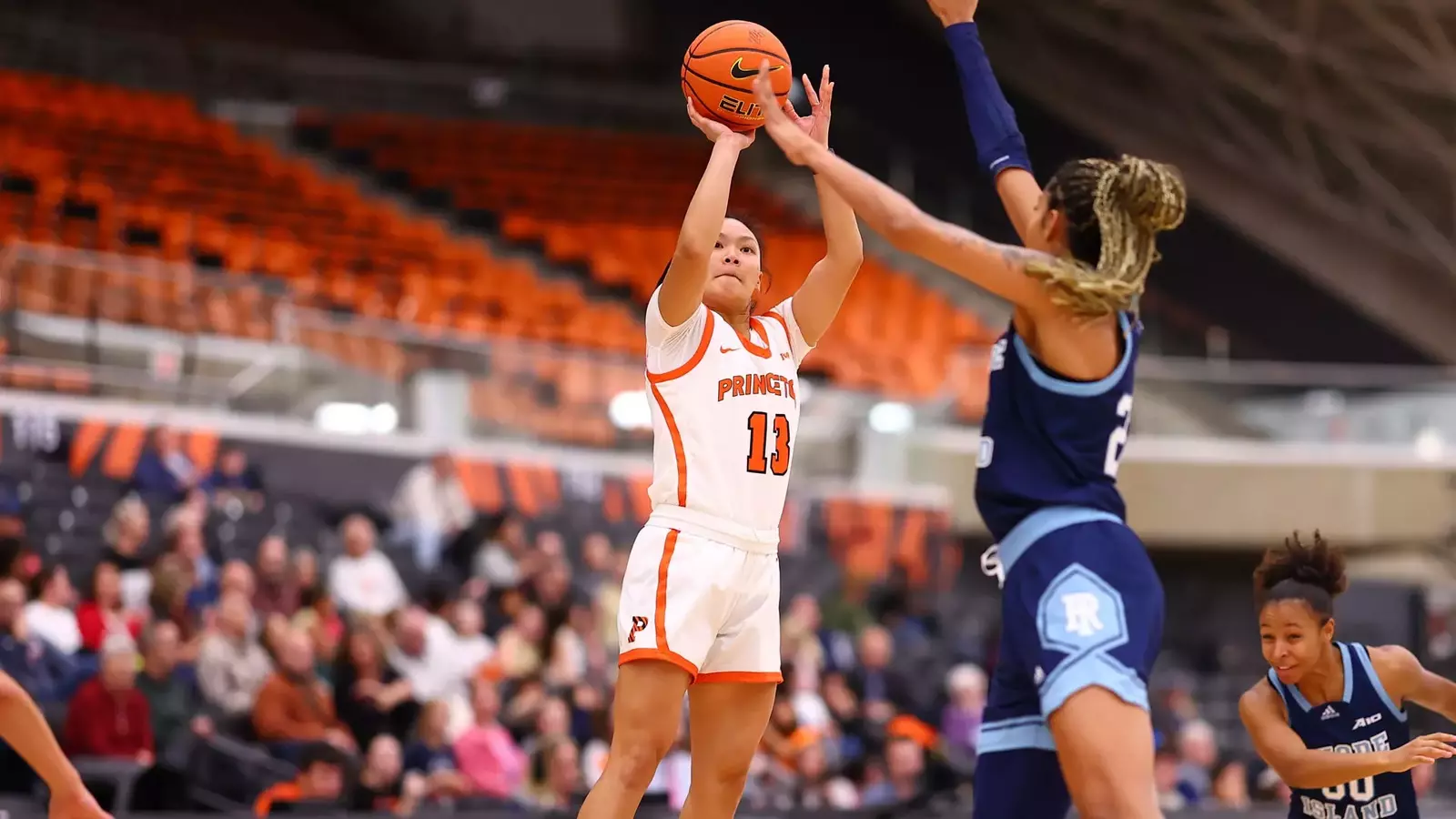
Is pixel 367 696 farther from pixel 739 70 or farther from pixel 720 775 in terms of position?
pixel 739 70

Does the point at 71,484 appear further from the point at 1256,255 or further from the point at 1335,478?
the point at 1256,255

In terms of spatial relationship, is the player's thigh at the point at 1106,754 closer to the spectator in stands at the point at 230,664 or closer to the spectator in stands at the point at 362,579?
the spectator in stands at the point at 230,664

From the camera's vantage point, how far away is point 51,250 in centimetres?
1409

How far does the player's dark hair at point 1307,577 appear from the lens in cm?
538

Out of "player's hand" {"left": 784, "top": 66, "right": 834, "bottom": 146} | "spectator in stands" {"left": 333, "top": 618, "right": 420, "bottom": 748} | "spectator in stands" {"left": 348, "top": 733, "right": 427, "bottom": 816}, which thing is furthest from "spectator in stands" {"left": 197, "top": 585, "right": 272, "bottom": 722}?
"player's hand" {"left": 784, "top": 66, "right": 834, "bottom": 146}

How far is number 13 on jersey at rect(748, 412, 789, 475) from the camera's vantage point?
5348mm

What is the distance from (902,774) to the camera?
36.6ft

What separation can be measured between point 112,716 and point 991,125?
6481 millimetres

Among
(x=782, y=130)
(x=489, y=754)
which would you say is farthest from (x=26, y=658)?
(x=782, y=130)

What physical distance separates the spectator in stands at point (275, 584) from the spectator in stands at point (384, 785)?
7.79 ft

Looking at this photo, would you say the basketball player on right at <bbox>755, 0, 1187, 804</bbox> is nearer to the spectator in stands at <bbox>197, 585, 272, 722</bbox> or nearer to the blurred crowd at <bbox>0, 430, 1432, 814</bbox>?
the blurred crowd at <bbox>0, 430, 1432, 814</bbox>

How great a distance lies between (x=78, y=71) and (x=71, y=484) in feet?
40.3

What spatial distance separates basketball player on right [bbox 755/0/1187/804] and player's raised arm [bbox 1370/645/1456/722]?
1309mm

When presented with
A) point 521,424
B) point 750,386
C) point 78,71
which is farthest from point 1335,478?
point 78,71
